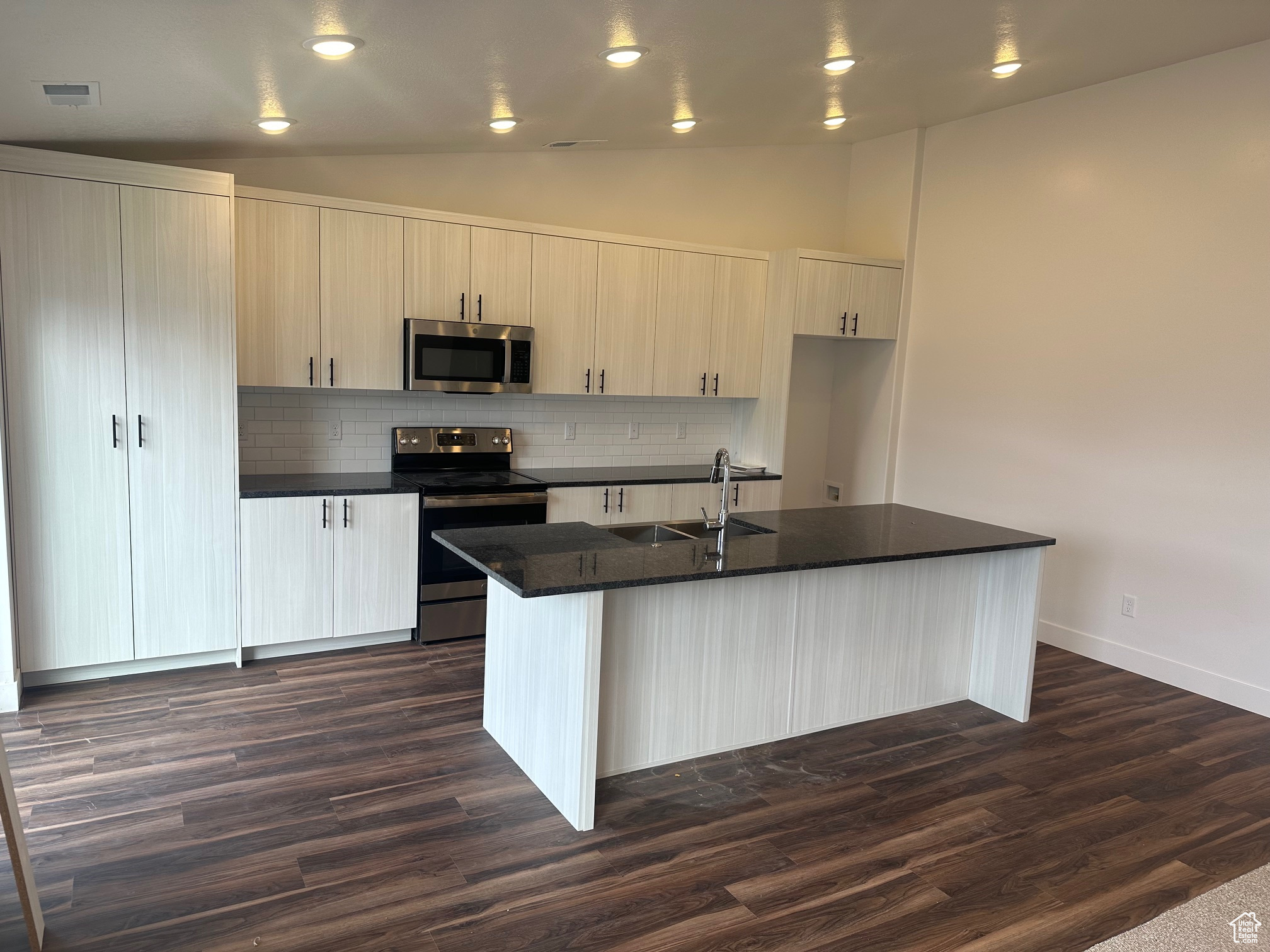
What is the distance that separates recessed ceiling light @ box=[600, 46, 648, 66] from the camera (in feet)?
10.2

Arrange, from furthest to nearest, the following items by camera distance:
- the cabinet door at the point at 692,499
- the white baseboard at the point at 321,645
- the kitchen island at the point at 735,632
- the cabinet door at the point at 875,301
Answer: the cabinet door at the point at 875,301 < the cabinet door at the point at 692,499 < the white baseboard at the point at 321,645 < the kitchen island at the point at 735,632

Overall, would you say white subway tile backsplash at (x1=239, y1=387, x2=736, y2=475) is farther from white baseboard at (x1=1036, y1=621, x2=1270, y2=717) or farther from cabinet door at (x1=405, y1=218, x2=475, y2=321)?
white baseboard at (x1=1036, y1=621, x2=1270, y2=717)

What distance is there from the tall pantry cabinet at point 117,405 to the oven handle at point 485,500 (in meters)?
0.96

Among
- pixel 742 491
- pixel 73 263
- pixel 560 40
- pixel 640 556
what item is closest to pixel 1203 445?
pixel 742 491

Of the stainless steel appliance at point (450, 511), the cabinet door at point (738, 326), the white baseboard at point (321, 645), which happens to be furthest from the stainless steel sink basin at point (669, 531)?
the cabinet door at point (738, 326)

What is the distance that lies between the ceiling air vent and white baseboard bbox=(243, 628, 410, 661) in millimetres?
2508

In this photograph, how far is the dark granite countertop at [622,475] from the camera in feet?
16.8

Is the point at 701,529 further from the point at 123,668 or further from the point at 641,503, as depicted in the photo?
the point at 123,668

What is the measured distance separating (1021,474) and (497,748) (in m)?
3.63

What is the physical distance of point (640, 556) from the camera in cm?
307

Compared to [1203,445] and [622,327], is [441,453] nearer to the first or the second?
[622,327]

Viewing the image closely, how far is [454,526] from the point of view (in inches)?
182

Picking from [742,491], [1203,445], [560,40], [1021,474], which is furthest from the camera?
[742,491]

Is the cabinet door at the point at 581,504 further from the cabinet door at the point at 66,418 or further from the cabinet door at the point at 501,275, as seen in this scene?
the cabinet door at the point at 66,418
